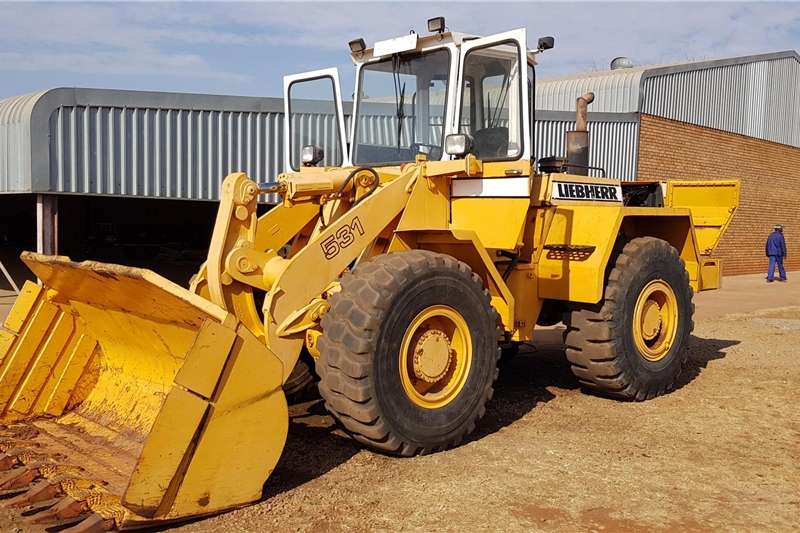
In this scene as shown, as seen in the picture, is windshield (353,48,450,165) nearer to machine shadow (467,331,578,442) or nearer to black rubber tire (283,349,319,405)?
black rubber tire (283,349,319,405)

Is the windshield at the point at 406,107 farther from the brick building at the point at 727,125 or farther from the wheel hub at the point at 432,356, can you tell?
the brick building at the point at 727,125

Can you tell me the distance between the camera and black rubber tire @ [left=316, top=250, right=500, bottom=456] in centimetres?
471

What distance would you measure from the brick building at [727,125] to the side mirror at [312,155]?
1202cm

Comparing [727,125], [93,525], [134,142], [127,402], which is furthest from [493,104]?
[727,125]

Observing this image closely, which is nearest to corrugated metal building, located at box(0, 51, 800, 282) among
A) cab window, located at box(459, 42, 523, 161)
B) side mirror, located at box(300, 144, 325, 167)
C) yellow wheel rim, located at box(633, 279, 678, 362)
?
side mirror, located at box(300, 144, 325, 167)

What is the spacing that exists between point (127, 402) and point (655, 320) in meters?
4.29

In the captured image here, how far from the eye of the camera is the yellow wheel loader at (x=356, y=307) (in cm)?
415

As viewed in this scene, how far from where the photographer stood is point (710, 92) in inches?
844

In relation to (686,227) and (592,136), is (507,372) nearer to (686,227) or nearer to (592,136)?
(686,227)

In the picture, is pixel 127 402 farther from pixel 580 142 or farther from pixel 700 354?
pixel 700 354

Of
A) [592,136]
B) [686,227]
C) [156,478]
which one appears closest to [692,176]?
[592,136]

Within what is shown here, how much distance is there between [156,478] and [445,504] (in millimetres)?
1509

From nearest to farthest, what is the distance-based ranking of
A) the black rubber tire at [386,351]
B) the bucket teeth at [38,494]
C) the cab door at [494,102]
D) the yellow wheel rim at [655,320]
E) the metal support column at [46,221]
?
the bucket teeth at [38,494], the black rubber tire at [386,351], the cab door at [494,102], the yellow wheel rim at [655,320], the metal support column at [46,221]

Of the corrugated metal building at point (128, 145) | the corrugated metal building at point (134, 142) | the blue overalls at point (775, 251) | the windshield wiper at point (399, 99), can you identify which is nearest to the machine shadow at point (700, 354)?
the windshield wiper at point (399, 99)
